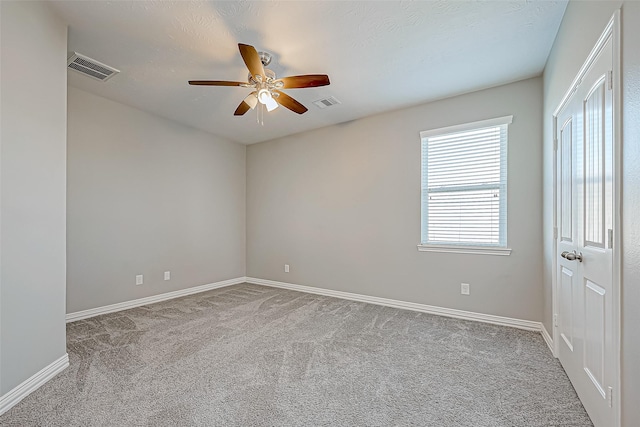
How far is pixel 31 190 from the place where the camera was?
1944 millimetres

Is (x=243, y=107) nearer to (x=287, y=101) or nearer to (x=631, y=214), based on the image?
(x=287, y=101)

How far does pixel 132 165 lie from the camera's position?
12.8 ft

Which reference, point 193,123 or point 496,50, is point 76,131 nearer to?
point 193,123

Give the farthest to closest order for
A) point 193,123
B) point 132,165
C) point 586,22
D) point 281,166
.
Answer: point 281,166 → point 193,123 → point 132,165 → point 586,22

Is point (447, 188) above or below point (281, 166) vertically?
below

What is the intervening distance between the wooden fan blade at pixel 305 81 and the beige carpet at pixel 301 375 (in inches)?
88.2

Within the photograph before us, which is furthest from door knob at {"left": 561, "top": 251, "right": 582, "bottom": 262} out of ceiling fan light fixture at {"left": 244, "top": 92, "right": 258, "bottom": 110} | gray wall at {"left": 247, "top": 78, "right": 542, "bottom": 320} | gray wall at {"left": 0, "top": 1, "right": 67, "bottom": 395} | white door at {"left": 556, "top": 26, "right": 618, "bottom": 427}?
gray wall at {"left": 0, "top": 1, "right": 67, "bottom": 395}

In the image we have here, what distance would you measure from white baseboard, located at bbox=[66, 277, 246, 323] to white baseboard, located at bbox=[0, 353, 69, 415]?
1.31 meters

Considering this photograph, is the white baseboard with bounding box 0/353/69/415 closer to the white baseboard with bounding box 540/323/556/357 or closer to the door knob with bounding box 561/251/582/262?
the door knob with bounding box 561/251/582/262

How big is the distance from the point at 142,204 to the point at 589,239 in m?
4.59

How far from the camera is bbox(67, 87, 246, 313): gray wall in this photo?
3404 millimetres

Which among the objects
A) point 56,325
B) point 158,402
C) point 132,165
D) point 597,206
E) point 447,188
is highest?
point 132,165

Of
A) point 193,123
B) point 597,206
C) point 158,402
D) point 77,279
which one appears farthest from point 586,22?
point 77,279

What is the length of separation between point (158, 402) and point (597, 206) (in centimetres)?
278
